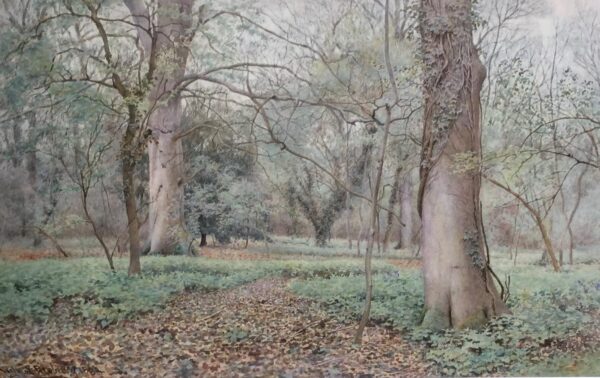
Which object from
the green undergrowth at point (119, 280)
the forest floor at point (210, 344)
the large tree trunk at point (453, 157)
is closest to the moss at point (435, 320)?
the large tree trunk at point (453, 157)

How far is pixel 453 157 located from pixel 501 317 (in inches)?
42.5

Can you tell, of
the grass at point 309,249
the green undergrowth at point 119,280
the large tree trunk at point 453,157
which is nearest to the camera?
the green undergrowth at point 119,280

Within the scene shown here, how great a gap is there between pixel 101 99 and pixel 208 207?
99 cm

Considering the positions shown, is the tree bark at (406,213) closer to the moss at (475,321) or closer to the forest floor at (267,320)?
the forest floor at (267,320)

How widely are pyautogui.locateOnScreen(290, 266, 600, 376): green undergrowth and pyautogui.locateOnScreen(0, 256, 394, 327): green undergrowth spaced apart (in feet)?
0.45

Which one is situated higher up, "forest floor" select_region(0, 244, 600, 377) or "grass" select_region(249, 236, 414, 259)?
"grass" select_region(249, 236, 414, 259)

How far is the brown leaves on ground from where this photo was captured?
12.6 ft

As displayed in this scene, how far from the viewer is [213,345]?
395 cm

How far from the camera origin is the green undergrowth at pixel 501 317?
387cm

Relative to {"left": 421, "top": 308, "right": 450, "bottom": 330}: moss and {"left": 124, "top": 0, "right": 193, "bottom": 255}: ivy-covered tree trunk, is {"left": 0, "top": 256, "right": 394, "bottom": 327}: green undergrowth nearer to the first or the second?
{"left": 124, "top": 0, "right": 193, "bottom": 255}: ivy-covered tree trunk

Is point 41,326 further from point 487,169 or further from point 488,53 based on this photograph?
point 488,53
